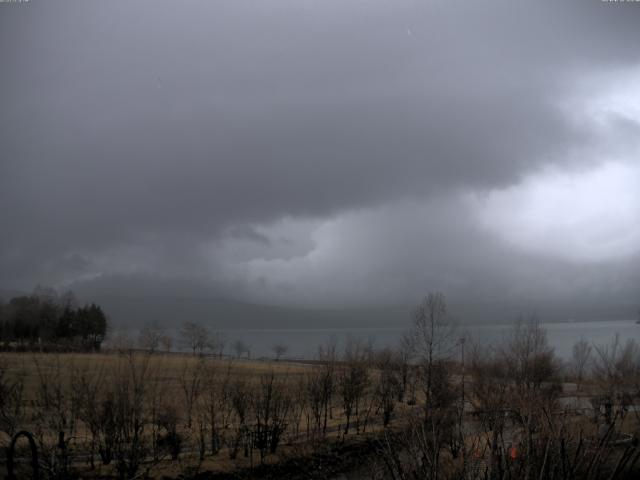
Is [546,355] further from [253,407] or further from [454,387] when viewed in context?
[253,407]

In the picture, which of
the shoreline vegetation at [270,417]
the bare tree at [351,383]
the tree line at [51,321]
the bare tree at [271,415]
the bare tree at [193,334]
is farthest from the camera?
the bare tree at [193,334]

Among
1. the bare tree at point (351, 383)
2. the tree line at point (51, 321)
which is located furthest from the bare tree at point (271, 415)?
the tree line at point (51, 321)

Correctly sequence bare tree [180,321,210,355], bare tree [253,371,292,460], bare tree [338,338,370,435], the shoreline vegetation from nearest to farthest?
the shoreline vegetation → bare tree [253,371,292,460] → bare tree [338,338,370,435] → bare tree [180,321,210,355]

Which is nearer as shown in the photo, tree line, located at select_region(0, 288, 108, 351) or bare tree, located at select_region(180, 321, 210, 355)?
tree line, located at select_region(0, 288, 108, 351)

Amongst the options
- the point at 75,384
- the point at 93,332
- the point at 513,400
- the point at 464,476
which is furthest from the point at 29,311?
the point at 464,476

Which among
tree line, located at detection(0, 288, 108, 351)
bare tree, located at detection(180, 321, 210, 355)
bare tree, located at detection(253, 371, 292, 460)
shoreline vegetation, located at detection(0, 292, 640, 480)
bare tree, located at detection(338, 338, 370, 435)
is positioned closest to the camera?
shoreline vegetation, located at detection(0, 292, 640, 480)

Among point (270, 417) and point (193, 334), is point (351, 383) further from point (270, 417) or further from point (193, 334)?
point (193, 334)

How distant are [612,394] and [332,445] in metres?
21.4

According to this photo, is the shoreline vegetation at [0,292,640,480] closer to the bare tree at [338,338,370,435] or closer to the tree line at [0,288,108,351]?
the bare tree at [338,338,370,435]

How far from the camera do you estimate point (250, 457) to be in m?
37.6

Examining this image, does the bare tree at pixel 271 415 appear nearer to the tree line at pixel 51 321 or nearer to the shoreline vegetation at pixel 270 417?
the shoreline vegetation at pixel 270 417

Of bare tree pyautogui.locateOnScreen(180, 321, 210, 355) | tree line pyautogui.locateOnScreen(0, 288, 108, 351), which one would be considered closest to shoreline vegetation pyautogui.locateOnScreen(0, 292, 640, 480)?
tree line pyautogui.locateOnScreen(0, 288, 108, 351)

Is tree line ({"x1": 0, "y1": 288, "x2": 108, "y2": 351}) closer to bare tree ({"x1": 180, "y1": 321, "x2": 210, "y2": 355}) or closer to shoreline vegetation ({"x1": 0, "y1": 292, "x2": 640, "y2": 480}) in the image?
bare tree ({"x1": 180, "y1": 321, "x2": 210, "y2": 355})

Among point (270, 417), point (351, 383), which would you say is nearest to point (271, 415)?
point (270, 417)
